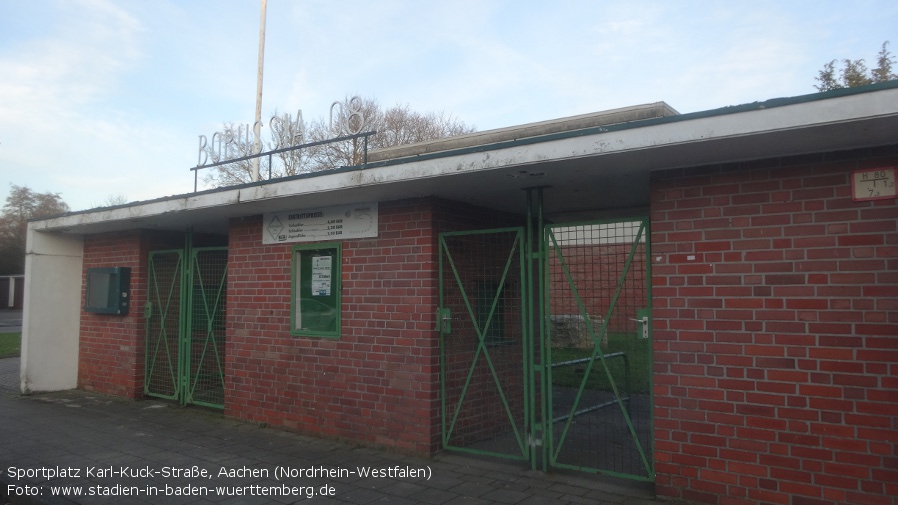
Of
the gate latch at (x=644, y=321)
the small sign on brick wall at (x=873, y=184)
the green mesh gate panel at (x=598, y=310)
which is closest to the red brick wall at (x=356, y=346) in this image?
the green mesh gate panel at (x=598, y=310)

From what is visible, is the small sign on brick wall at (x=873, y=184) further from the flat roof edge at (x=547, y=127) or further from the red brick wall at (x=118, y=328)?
the red brick wall at (x=118, y=328)

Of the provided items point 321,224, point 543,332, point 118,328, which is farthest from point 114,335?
point 543,332

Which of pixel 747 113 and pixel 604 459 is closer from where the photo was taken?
pixel 747 113

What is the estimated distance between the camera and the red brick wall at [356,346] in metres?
6.51

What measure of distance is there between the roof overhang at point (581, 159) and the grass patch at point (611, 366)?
4.98ft

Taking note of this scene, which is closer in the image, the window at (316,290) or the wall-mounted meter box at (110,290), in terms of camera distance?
the window at (316,290)

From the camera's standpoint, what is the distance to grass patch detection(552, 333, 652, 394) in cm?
600

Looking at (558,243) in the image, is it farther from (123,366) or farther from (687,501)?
(123,366)

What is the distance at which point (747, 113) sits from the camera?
165 inches

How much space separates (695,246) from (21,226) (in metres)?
54.6

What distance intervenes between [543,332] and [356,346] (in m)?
2.21

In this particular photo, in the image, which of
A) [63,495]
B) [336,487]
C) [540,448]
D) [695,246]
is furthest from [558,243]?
[63,495]

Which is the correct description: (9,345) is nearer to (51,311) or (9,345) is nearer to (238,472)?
(51,311)

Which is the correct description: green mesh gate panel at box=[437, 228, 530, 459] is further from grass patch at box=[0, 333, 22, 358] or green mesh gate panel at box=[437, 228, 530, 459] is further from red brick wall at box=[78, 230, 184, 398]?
grass patch at box=[0, 333, 22, 358]
